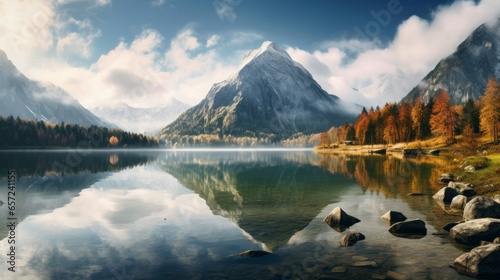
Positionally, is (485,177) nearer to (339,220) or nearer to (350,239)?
(339,220)

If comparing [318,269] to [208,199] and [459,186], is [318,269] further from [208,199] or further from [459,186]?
[459,186]

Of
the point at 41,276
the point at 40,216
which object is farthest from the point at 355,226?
the point at 40,216

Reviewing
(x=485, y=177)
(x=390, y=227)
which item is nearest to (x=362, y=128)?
(x=485, y=177)

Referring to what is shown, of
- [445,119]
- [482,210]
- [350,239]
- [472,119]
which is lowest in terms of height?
[350,239]

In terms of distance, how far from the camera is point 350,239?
68.9ft

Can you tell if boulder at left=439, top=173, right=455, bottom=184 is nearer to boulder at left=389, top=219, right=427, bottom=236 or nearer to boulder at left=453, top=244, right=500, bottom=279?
boulder at left=389, top=219, right=427, bottom=236

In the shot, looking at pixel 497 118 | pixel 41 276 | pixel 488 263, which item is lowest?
pixel 41 276

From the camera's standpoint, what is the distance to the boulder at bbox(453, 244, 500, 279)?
1557 centimetres

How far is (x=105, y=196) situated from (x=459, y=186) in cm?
4191

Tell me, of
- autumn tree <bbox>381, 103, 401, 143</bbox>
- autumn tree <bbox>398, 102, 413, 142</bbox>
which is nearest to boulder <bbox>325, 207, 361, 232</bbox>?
autumn tree <bbox>381, 103, 401, 143</bbox>

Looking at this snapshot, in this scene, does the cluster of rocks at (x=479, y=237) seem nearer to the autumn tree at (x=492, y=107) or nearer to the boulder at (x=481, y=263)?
the boulder at (x=481, y=263)

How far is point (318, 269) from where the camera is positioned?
55.2 ft

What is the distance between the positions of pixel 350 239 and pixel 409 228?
17.2ft

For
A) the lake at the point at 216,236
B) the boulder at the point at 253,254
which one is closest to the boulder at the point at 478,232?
the lake at the point at 216,236
